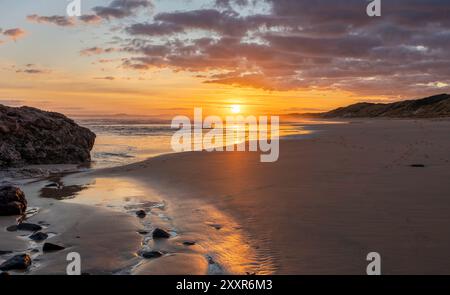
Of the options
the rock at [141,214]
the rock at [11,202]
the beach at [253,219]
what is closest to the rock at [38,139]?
the beach at [253,219]

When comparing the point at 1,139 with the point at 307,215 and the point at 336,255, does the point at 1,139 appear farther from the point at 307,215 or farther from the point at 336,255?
the point at 336,255

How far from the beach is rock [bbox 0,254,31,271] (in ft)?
0.34

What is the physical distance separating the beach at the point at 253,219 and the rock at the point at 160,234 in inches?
4.0

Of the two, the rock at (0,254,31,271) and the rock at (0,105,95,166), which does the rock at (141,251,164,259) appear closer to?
the rock at (0,254,31,271)

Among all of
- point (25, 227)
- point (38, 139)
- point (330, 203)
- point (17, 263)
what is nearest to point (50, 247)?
point (17, 263)

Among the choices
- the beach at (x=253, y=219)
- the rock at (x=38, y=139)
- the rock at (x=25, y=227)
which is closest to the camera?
the beach at (x=253, y=219)

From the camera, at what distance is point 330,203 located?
22.0 feet

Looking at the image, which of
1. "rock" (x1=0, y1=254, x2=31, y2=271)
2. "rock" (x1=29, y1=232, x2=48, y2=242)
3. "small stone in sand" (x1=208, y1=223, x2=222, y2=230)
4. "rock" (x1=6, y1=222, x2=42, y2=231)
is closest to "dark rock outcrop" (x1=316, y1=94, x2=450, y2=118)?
"small stone in sand" (x1=208, y1=223, x2=222, y2=230)

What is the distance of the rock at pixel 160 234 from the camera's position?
5.23 m

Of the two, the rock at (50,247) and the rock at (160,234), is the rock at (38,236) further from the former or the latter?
the rock at (160,234)

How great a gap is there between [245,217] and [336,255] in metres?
2.01

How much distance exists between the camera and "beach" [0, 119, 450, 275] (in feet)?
14.2

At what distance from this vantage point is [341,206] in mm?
6496

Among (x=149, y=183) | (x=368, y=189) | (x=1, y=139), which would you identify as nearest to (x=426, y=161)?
→ (x=368, y=189)
